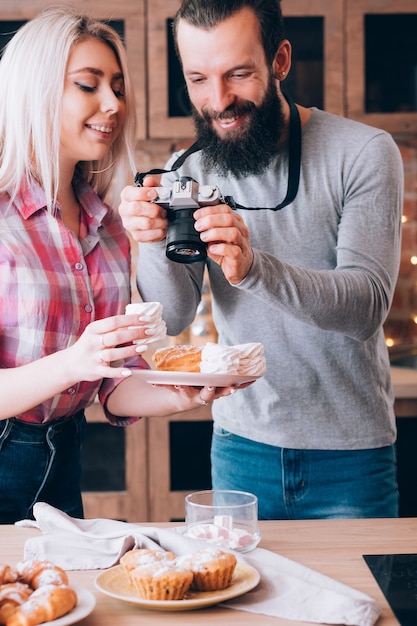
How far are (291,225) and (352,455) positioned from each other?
460 millimetres

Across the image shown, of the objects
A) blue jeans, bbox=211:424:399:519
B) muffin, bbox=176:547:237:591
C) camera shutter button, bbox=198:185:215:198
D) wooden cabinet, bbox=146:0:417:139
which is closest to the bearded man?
blue jeans, bbox=211:424:399:519

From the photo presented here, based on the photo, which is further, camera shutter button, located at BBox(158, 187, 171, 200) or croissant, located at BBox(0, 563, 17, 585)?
camera shutter button, located at BBox(158, 187, 171, 200)

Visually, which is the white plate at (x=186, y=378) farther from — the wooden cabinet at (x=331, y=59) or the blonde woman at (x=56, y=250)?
the wooden cabinet at (x=331, y=59)

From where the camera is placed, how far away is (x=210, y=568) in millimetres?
931

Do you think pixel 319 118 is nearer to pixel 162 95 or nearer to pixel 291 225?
pixel 291 225

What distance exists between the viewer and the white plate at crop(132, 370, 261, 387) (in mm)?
1207

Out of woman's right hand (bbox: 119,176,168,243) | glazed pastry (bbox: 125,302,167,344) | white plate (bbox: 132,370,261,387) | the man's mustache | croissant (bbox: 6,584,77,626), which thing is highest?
the man's mustache

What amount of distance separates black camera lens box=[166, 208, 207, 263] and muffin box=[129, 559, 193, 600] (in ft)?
1.79

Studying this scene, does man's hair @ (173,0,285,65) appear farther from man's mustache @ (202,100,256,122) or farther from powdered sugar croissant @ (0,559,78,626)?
powdered sugar croissant @ (0,559,78,626)

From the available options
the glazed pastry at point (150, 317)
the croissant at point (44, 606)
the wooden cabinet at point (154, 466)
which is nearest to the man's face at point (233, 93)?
the glazed pastry at point (150, 317)

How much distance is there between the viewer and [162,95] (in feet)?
8.96

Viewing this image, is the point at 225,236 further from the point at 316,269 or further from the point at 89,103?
the point at 89,103

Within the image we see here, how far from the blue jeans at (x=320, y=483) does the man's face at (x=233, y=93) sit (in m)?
0.57

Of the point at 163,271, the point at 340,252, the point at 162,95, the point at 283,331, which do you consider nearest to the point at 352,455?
the point at 283,331
